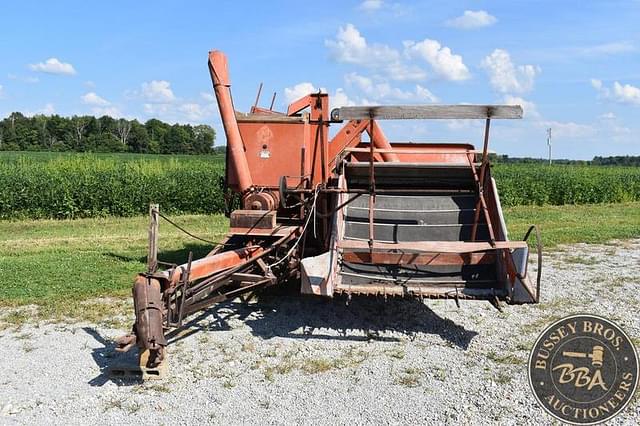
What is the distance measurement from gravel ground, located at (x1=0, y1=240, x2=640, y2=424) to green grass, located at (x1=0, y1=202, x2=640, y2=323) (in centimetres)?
103

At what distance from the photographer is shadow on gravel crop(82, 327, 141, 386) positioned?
14.7ft

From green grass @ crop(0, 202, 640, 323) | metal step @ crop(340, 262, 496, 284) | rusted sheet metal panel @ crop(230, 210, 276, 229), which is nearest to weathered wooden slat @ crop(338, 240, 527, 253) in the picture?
metal step @ crop(340, 262, 496, 284)

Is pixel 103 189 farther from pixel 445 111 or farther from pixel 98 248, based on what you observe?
pixel 445 111

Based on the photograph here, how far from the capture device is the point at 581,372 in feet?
14.5

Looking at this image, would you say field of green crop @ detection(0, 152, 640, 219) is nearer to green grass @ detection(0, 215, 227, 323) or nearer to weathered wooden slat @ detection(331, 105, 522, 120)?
green grass @ detection(0, 215, 227, 323)

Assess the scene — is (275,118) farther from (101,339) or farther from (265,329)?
(101,339)

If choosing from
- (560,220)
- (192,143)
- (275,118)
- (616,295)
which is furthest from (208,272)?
(192,143)

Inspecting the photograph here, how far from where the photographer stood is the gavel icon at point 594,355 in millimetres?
4512

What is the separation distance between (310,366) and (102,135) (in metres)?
53.5

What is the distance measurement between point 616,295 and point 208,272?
5.09 metres

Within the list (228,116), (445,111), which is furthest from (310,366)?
(228,116)

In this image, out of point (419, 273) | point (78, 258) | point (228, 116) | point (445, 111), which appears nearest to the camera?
point (445, 111)

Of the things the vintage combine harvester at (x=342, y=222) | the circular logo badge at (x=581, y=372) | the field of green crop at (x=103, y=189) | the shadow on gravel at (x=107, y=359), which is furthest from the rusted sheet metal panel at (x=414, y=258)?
the field of green crop at (x=103, y=189)

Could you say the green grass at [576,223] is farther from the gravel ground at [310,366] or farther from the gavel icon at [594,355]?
the gavel icon at [594,355]
